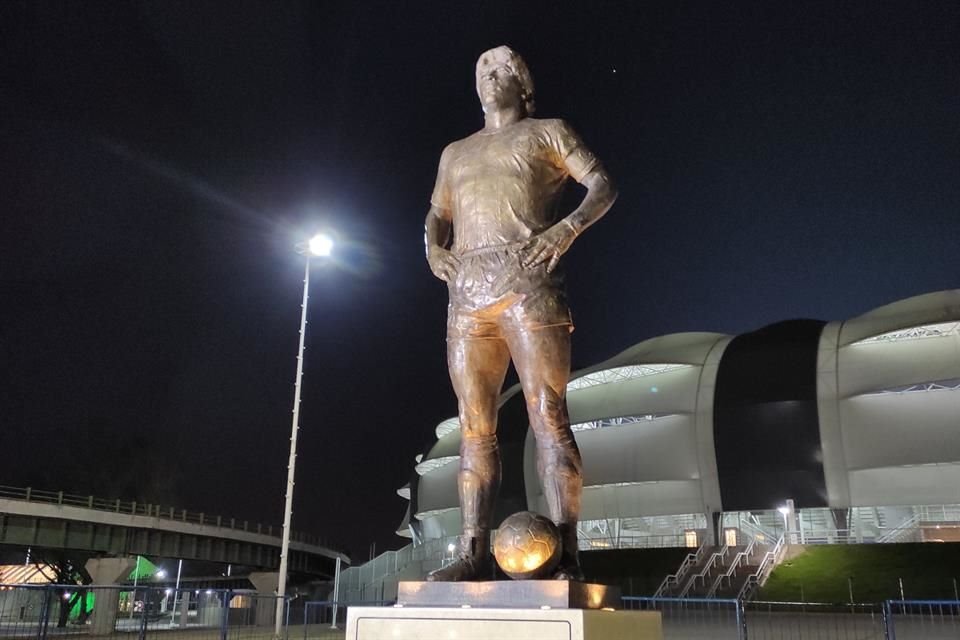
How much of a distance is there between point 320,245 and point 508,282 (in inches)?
765

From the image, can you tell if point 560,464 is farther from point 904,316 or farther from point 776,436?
point 904,316

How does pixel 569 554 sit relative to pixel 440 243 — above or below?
below

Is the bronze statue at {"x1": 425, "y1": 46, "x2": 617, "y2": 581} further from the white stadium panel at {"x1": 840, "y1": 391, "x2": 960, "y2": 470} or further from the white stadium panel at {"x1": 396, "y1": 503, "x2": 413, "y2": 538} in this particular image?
the white stadium panel at {"x1": 396, "y1": 503, "x2": 413, "y2": 538}

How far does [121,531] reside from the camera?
110 feet

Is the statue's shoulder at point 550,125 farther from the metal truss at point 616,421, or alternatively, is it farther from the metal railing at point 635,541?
the metal railing at point 635,541

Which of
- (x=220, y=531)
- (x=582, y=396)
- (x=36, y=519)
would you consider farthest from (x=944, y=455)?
(x=36, y=519)

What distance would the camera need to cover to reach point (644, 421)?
47656 mm

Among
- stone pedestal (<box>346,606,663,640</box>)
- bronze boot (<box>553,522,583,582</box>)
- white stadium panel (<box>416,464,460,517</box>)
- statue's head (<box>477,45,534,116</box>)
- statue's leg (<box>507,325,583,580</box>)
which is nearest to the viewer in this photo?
stone pedestal (<box>346,606,663,640</box>)

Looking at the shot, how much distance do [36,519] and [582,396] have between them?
1268 inches

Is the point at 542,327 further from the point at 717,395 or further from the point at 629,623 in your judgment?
the point at 717,395

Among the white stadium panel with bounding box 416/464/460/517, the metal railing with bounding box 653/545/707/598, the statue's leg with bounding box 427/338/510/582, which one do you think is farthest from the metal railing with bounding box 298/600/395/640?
the white stadium panel with bounding box 416/464/460/517

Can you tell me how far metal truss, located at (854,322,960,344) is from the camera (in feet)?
130

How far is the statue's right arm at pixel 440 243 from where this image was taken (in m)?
5.32

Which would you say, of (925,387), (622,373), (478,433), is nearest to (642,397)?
(622,373)
